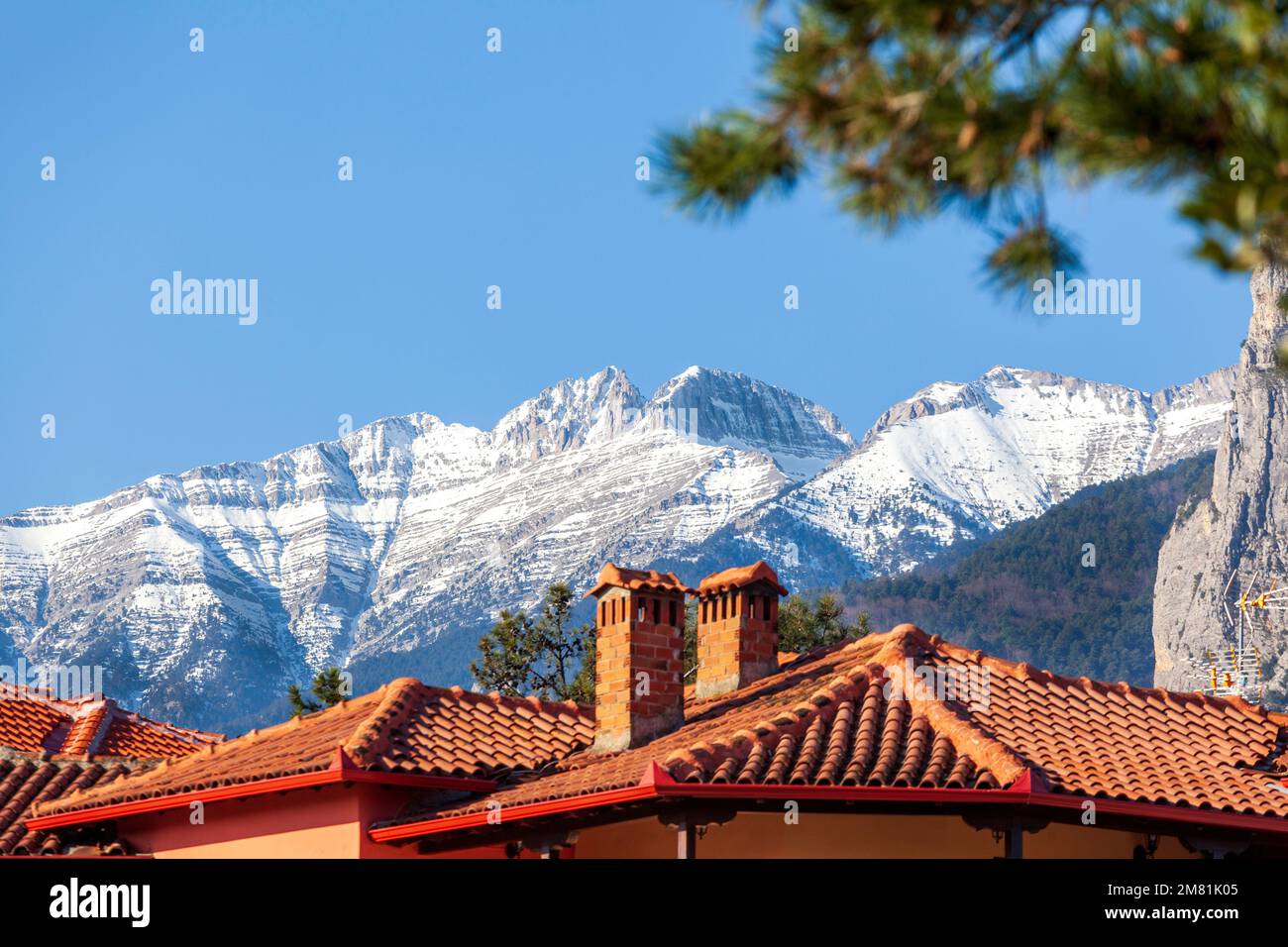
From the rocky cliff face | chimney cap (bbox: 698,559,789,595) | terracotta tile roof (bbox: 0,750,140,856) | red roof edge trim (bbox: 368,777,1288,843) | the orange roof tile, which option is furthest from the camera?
the rocky cliff face

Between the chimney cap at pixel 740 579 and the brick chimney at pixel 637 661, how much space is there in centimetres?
157

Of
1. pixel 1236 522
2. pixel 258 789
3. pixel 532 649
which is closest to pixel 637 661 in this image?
pixel 258 789

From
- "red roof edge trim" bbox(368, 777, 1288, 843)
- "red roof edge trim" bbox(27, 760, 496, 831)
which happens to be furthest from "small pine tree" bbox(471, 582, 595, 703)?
"red roof edge trim" bbox(368, 777, 1288, 843)

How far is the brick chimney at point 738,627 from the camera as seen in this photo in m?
20.6

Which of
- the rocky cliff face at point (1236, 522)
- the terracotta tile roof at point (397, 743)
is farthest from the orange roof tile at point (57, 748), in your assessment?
the rocky cliff face at point (1236, 522)

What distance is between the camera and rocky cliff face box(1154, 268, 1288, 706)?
5187 inches

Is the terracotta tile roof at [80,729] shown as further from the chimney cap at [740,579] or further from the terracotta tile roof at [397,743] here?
the chimney cap at [740,579]

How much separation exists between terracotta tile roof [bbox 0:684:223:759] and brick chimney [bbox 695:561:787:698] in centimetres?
953

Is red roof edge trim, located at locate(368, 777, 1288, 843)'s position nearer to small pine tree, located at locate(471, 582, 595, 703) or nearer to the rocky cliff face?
small pine tree, located at locate(471, 582, 595, 703)

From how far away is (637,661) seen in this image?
18.6 m

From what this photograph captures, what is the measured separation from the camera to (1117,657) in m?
164
